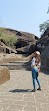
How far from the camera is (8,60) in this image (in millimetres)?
15688

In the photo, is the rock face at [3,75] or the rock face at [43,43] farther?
the rock face at [43,43]

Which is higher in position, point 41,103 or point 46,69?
point 41,103

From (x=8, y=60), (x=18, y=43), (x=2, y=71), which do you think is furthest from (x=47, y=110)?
(x=18, y=43)

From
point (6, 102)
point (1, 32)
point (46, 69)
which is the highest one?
point (1, 32)

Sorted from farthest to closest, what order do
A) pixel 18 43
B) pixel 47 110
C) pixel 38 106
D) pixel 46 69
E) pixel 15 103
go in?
pixel 18 43, pixel 46 69, pixel 15 103, pixel 38 106, pixel 47 110

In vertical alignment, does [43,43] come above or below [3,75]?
above

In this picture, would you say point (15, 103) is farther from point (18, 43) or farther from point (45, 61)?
point (18, 43)

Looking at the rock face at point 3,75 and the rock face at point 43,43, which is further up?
the rock face at point 43,43

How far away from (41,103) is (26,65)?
919cm

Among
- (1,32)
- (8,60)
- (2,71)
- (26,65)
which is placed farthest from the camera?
(1,32)

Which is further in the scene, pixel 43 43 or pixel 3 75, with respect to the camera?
pixel 43 43

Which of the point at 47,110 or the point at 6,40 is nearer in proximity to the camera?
the point at 47,110

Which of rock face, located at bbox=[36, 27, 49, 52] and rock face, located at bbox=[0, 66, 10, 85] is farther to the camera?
rock face, located at bbox=[36, 27, 49, 52]

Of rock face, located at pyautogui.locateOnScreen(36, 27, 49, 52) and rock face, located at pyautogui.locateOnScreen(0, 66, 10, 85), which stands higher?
rock face, located at pyautogui.locateOnScreen(36, 27, 49, 52)
